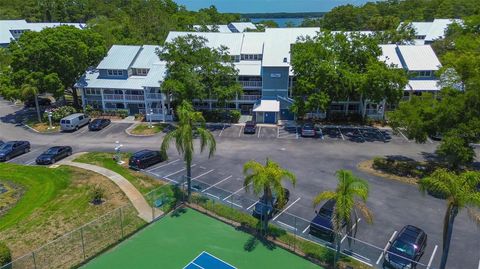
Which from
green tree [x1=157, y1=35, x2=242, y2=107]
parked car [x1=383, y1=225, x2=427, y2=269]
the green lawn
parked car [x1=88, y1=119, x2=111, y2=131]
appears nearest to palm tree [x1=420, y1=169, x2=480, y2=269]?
parked car [x1=383, y1=225, x2=427, y2=269]

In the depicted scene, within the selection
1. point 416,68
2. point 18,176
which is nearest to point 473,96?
point 416,68

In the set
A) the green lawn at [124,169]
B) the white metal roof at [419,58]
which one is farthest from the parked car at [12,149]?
A: the white metal roof at [419,58]

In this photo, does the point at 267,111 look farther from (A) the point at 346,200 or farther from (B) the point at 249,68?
(A) the point at 346,200

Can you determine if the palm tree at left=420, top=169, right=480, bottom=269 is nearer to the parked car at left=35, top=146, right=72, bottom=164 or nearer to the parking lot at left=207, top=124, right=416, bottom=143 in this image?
the parking lot at left=207, top=124, right=416, bottom=143

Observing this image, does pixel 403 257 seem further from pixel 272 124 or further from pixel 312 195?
pixel 272 124

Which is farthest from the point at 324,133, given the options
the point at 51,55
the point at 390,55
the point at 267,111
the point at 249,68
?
the point at 51,55

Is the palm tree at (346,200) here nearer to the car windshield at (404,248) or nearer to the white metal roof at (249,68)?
the car windshield at (404,248)
